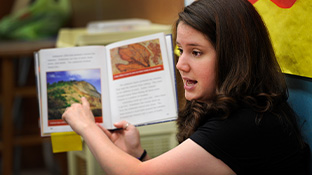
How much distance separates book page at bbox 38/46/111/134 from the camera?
4.75 feet

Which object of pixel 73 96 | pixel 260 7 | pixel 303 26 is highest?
pixel 260 7

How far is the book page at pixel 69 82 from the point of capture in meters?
1.45

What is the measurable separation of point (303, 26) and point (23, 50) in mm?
2459

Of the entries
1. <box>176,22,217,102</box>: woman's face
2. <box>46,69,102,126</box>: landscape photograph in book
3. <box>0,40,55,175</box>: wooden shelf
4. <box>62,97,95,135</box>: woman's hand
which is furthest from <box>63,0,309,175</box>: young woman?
<box>0,40,55,175</box>: wooden shelf

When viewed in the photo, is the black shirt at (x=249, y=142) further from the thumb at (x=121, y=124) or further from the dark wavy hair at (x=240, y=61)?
the thumb at (x=121, y=124)

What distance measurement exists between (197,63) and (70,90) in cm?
52

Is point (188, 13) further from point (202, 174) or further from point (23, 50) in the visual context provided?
point (23, 50)

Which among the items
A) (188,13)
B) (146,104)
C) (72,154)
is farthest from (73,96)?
(72,154)

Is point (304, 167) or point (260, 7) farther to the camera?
point (260, 7)

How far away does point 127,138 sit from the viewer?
1.48m

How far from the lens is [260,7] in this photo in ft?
4.49

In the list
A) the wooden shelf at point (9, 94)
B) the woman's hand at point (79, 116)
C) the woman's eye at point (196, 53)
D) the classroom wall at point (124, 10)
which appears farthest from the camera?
the wooden shelf at point (9, 94)

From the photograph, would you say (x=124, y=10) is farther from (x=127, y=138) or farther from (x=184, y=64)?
(x=184, y=64)

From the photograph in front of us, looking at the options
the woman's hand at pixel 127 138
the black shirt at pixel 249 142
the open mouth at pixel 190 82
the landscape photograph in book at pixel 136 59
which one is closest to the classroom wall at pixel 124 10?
the landscape photograph in book at pixel 136 59
